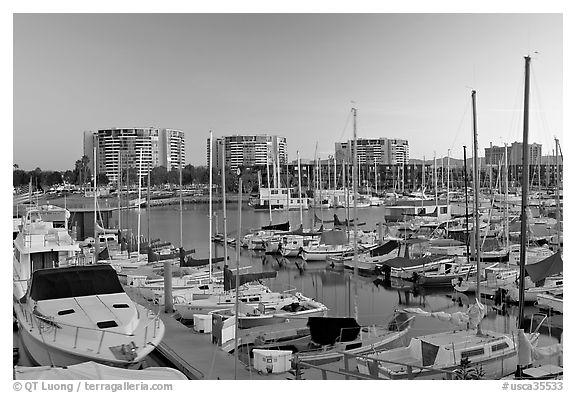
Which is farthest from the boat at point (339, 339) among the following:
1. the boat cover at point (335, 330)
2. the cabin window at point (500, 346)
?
the cabin window at point (500, 346)

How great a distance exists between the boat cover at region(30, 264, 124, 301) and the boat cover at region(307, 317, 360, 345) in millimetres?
2246

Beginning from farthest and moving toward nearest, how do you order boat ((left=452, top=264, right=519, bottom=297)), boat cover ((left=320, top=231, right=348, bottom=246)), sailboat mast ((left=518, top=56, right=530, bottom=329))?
boat cover ((left=320, top=231, right=348, bottom=246)) → boat ((left=452, top=264, right=519, bottom=297)) → sailboat mast ((left=518, top=56, right=530, bottom=329))

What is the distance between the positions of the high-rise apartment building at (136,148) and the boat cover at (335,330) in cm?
2384

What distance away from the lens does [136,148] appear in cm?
3956

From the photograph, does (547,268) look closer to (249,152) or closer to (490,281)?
(490,281)

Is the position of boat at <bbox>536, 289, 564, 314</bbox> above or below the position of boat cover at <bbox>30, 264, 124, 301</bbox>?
below

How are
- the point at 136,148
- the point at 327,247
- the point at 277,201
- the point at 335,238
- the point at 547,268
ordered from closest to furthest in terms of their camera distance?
1. the point at 547,268
2. the point at 335,238
3. the point at 327,247
4. the point at 277,201
5. the point at 136,148

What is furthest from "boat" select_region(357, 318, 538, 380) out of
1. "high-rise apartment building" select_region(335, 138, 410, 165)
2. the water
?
"high-rise apartment building" select_region(335, 138, 410, 165)

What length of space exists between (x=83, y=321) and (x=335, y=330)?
2.70 m

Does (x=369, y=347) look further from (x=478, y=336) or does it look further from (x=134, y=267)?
(x=134, y=267)

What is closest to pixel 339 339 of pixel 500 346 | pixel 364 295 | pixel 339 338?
pixel 339 338

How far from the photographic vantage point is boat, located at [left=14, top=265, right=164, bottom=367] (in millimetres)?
5457

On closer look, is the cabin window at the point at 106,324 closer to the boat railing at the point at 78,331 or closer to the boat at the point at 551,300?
the boat railing at the point at 78,331

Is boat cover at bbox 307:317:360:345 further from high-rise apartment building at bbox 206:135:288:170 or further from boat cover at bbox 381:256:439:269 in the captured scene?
high-rise apartment building at bbox 206:135:288:170
